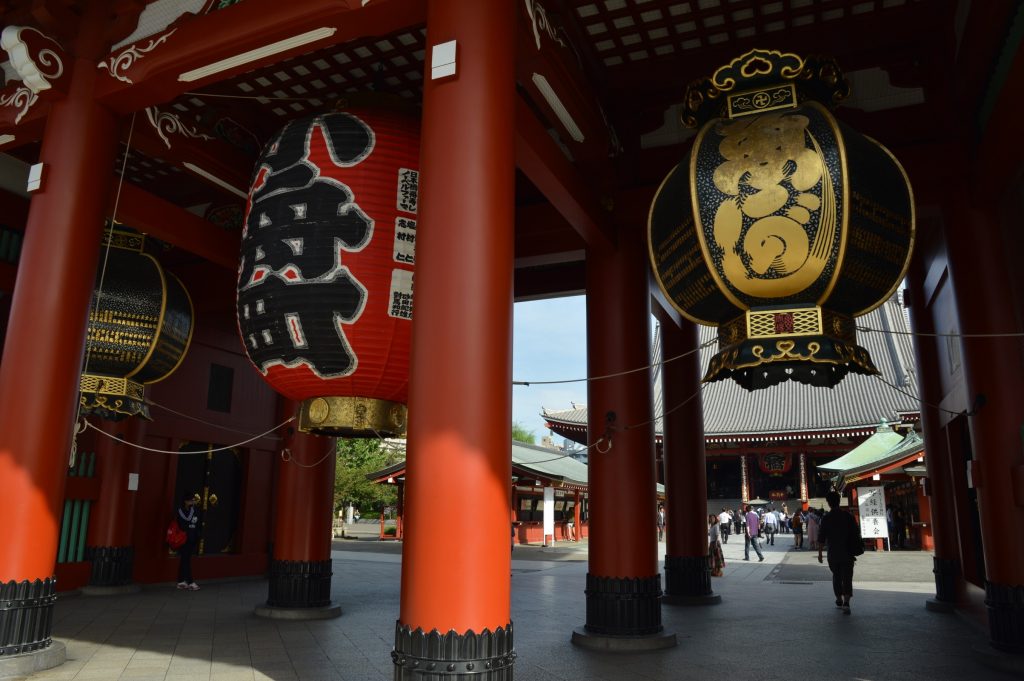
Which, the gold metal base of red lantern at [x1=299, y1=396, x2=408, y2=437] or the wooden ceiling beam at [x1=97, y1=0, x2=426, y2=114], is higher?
the wooden ceiling beam at [x1=97, y1=0, x2=426, y2=114]

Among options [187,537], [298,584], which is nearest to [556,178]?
[298,584]

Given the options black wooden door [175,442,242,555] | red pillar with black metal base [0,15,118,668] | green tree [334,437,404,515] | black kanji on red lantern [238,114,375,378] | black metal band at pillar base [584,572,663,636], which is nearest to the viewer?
black kanji on red lantern [238,114,375,378]

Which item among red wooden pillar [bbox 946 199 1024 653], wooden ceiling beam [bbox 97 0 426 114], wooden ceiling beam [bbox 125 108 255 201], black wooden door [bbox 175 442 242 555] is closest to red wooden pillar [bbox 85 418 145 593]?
black wooden door [bbox 175 442 242 555]

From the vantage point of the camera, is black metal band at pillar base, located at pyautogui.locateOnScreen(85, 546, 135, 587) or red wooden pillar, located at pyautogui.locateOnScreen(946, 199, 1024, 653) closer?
red wooden pillar, located at pyautogui.locateOnScreen(946, 199, 1024, 653)

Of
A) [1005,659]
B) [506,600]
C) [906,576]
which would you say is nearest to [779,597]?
[906,576]

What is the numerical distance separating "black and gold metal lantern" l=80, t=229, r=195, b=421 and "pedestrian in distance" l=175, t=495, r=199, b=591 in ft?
16.3

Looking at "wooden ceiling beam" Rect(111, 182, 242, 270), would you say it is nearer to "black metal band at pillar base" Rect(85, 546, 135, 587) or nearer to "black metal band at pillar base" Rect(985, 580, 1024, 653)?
"black metal band at pillar base" Rect(85, 546, 135, 587)

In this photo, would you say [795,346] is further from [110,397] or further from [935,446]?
[935,446]

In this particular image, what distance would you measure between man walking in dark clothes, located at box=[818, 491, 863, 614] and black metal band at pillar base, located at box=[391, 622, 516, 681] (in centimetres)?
720

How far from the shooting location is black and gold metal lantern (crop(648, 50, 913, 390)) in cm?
384

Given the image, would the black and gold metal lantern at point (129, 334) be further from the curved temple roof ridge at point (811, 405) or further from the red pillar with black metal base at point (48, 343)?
the curved temple roof ridge at point (811, 405)

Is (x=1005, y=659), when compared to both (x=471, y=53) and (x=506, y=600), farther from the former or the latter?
(x=471, y=53)

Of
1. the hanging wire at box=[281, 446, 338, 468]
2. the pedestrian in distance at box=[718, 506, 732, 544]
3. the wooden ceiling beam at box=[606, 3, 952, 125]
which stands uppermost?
the wooden ceiling beam at box=[606, 3, 952, 125]

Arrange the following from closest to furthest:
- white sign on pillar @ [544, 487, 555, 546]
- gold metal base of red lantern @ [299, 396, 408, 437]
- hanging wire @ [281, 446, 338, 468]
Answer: gold metal base of red lantern @ [299, 396, 408, 437] → hanging wire @ [281, 446, 338, 468] → white sign on pillar @ [544, 487, 555, 546]
